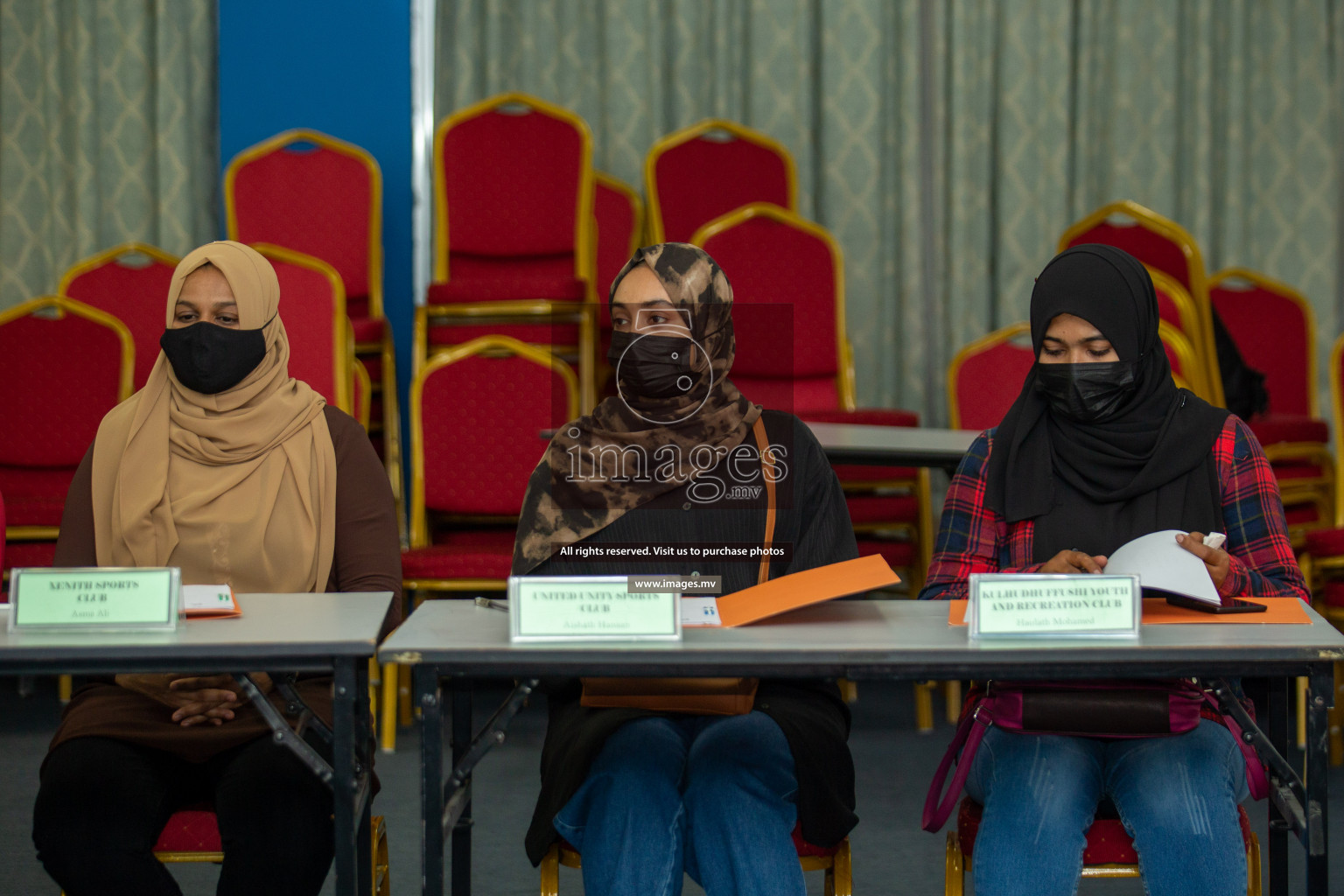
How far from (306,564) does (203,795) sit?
36cm

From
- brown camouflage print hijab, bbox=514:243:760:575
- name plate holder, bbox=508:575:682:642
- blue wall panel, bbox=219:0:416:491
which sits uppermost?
blue wall panel, bbox=219:0:416:491

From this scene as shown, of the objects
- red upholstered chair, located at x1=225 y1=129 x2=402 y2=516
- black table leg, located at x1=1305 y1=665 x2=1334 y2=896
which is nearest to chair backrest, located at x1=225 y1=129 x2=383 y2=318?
red upholstered chair, located at x1=225 y1=129 x2=402 y2=516

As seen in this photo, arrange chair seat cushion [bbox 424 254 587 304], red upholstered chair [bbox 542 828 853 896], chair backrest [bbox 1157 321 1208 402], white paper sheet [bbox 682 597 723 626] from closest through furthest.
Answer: white paper sheet [bbox 682 597 723 626], red upholstered chair [bbox 542 828 853 896], chair backrest [bbox 1157 321 1208 402], chair seat cushion [bbox 424 254 587 304]

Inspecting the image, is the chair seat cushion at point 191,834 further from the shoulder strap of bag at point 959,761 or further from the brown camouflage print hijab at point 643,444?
the shoulder strap of bag at point 959,761

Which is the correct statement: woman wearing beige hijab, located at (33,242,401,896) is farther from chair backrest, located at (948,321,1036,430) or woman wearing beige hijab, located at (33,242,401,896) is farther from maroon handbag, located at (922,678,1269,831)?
chair backrest, located at (948,321,1036,430)

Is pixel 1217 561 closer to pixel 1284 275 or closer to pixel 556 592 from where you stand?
pixel 556 592

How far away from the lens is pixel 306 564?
6.03ft

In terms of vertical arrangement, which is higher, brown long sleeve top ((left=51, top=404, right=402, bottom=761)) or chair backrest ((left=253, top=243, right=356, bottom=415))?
chair backrest ((left=253, top=243, right=356, bottom=415))

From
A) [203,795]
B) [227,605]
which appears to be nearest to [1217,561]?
[227,605]

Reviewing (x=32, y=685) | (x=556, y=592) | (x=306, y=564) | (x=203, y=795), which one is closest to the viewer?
(x=556, y=592)

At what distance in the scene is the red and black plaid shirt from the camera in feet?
5.49

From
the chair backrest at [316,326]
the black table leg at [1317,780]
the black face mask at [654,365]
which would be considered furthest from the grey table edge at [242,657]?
the chair backrest at [316,326]

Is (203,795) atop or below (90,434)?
below

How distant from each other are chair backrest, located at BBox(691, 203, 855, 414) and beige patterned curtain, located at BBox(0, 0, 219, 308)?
1.93 meters
